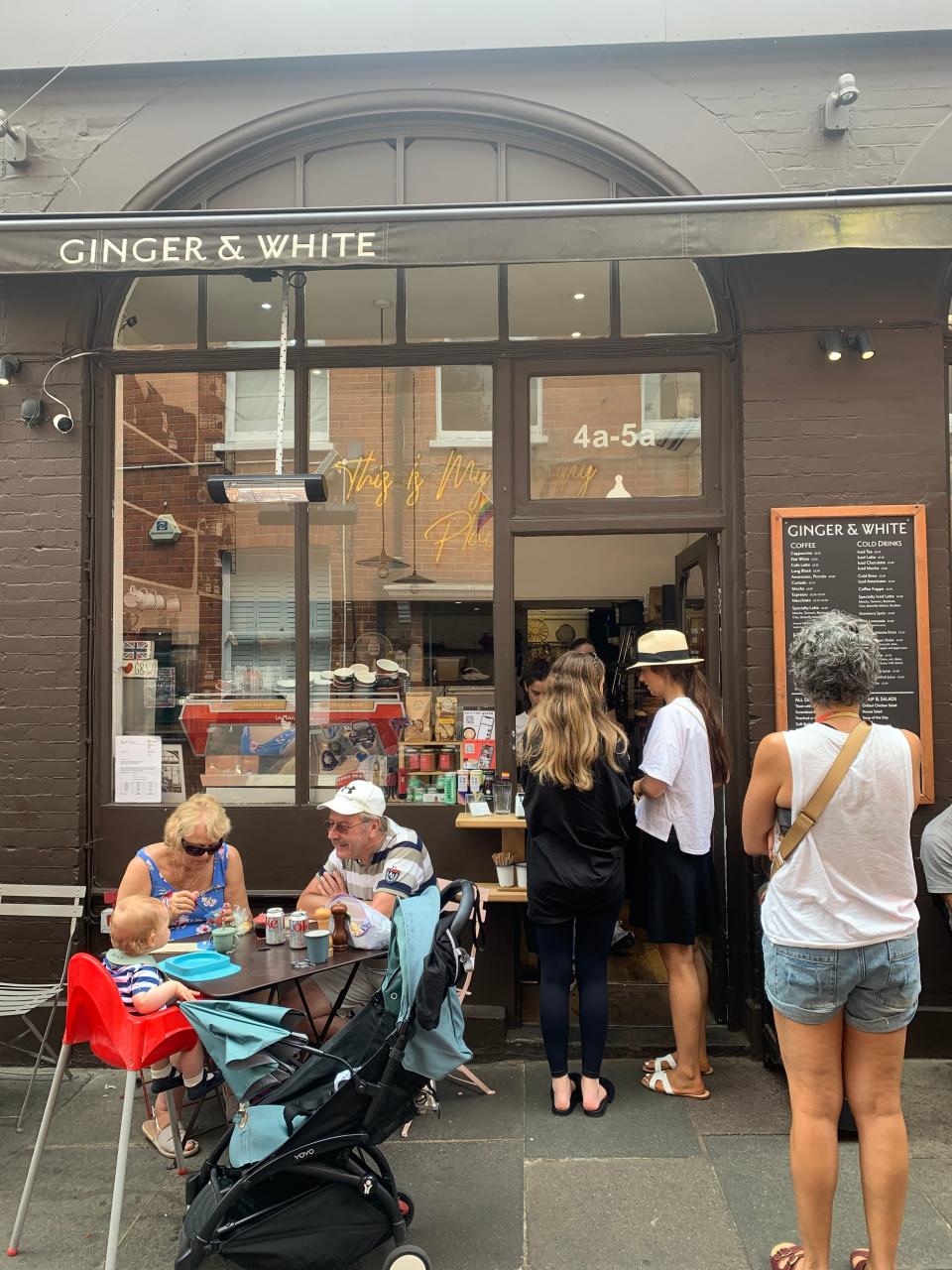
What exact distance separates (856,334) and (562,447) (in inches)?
61.1

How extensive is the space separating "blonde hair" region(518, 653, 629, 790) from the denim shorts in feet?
4.31

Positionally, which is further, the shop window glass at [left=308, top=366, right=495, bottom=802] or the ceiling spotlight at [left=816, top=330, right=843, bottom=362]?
the shop window glass at [left=308, top=366, right=495, bottom=802]

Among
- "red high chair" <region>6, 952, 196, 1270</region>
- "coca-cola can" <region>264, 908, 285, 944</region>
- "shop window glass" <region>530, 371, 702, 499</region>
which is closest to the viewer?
"red high chair" <region>6, 952, 196, 1270</region>

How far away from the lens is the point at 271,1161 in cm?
261

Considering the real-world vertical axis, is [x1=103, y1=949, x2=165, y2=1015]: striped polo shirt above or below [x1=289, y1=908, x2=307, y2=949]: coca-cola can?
below

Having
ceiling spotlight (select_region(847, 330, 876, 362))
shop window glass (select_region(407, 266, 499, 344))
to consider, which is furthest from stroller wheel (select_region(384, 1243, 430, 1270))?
ceiling spotlight (select_region(847, 330, 876, 362))

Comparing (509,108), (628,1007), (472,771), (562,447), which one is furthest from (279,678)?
(509,108)

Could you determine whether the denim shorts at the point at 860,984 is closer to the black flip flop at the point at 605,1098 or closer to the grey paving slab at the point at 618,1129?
the grey paving slab at the point at 618,1129

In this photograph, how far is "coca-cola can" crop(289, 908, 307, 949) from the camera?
334cm

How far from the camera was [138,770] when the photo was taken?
4820 mm

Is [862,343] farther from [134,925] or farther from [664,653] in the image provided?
[134,925]

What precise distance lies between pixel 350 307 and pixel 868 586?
10.3ft

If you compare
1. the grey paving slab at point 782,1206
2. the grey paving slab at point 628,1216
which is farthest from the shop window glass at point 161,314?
the grey paving slab at point 782,1206

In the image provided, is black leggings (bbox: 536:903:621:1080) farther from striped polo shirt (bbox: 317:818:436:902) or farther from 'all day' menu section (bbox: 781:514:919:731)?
'all day' menu section (bbox: 781:514:919:731)
